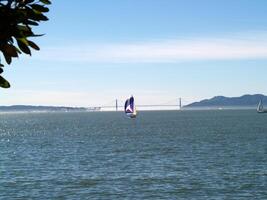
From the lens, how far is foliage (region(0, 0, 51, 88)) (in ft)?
11.9

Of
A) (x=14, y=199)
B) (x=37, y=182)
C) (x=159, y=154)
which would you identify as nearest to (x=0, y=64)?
(x=14, y=199)

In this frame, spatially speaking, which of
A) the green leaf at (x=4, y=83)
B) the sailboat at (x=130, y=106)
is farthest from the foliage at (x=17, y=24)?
the sailboat at (x=130, y=106)

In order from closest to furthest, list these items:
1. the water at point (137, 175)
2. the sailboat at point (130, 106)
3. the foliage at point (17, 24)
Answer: the foliage at point (17, 24) → the water at point (137, 175) → the sailboat at point (130, 106)

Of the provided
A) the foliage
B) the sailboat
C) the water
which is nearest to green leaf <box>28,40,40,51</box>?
the foliage

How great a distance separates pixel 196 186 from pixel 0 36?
3950 cm

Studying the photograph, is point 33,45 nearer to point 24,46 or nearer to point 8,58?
point 24,46

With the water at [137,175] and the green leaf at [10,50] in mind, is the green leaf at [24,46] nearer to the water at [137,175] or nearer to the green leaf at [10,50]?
the green leaf at [10,50]

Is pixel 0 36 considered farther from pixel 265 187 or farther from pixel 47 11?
pixel 265 187

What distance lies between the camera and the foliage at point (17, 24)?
3633 mm

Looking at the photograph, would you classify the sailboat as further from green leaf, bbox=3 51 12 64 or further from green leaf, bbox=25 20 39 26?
green leaf, bbox=3 51 12 64


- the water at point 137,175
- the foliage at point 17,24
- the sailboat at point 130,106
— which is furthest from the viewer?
the sailboat at point 130,106

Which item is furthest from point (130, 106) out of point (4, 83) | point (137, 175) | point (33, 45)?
point (4, 83)

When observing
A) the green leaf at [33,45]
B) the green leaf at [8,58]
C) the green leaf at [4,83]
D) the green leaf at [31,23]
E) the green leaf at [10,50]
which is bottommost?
the green leaf at [4,83]

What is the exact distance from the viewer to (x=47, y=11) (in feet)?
12.8
